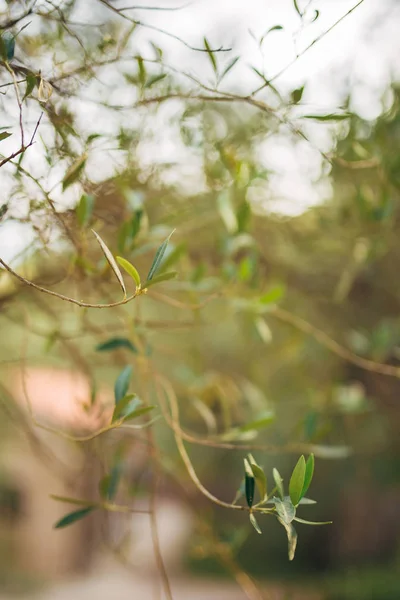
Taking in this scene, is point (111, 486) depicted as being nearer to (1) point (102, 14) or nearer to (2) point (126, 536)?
(2) point (126, 536)

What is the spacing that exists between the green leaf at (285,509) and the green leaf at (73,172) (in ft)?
1.31

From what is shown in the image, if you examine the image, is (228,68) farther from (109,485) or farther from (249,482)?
(109,485)

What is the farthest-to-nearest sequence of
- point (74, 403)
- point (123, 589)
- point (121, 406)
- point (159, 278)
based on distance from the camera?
point (123, 589), point (74, 403), point (121, 406), point (159, 278)

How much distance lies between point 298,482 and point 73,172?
1.32 feet

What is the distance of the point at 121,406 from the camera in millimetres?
610

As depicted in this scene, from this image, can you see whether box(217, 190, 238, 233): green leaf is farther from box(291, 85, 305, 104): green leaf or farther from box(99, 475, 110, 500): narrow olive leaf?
box(99, 475, 110, 500): narrow olive leaf

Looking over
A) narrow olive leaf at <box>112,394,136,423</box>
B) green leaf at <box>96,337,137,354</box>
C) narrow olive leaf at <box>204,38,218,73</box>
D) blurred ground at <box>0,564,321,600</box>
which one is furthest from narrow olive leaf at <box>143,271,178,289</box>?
blurred ground at <box>0,564,321,600</box>

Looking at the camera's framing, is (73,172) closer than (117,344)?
Yes

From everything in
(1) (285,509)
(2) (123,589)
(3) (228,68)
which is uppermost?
(3) (228,68)

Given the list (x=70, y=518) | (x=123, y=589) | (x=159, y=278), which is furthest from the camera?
(x=123, y=589)

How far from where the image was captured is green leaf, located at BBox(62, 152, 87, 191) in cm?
64

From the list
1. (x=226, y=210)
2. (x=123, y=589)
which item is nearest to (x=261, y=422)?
(x=226, y=210)

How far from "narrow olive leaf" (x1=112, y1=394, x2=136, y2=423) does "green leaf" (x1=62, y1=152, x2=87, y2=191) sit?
24 centimetres

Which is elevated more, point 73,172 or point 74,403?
point 73,172
